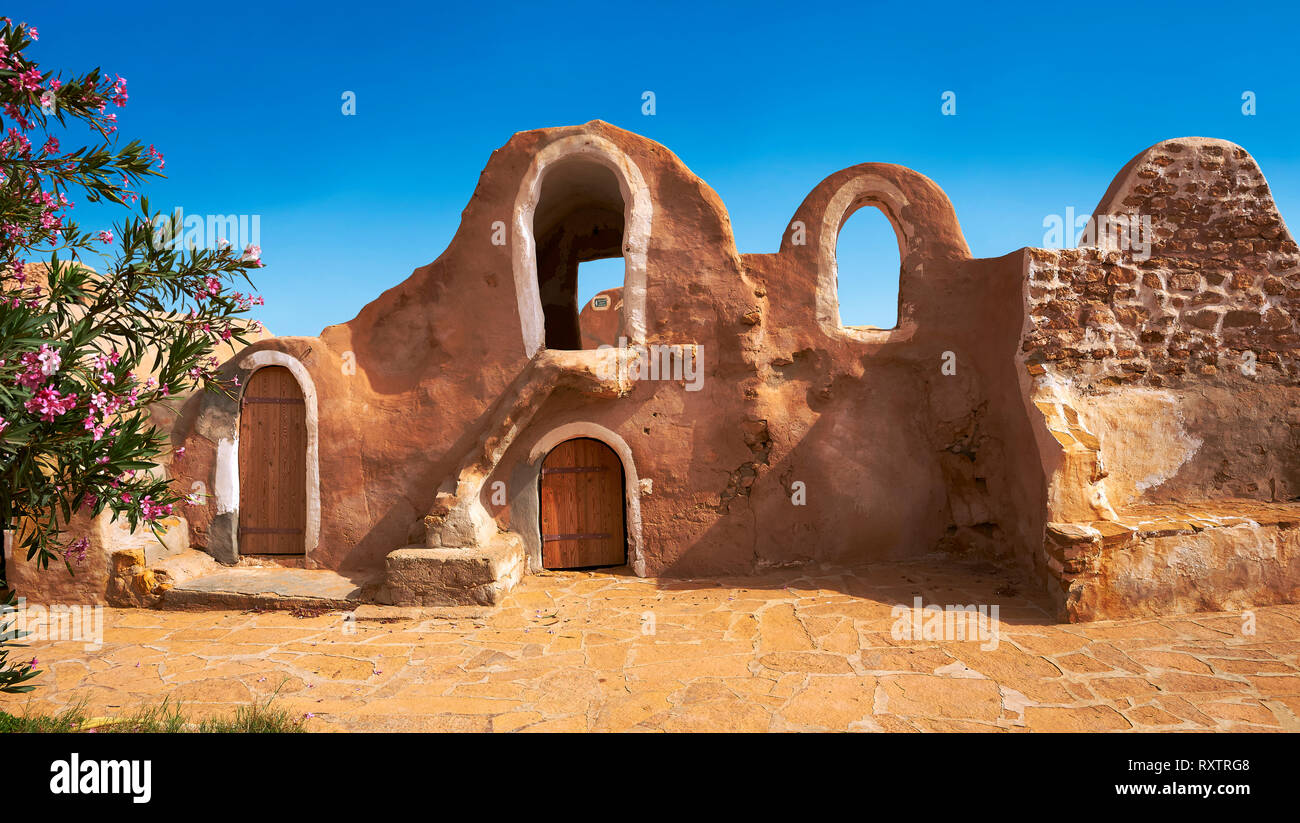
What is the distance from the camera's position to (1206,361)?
7.95 metres

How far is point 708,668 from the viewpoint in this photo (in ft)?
18.9

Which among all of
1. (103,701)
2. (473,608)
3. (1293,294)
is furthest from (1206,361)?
(103,701)

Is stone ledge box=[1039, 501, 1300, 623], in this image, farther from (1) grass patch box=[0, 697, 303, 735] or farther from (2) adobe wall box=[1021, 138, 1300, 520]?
(1) grass patch box=[0, 697, 303, 735]

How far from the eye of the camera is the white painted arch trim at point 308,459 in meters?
8.87

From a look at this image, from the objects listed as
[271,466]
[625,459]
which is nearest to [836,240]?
[625,459]

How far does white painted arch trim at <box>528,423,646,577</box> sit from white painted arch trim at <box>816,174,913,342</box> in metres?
3.01

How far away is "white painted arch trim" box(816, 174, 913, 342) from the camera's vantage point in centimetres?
907

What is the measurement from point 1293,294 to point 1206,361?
122 centimetres

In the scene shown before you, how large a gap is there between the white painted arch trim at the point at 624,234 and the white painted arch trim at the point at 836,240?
2271 mm

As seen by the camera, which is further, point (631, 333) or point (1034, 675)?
point (631, 333)

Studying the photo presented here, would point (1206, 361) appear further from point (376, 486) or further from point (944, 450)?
point (376, 486)
